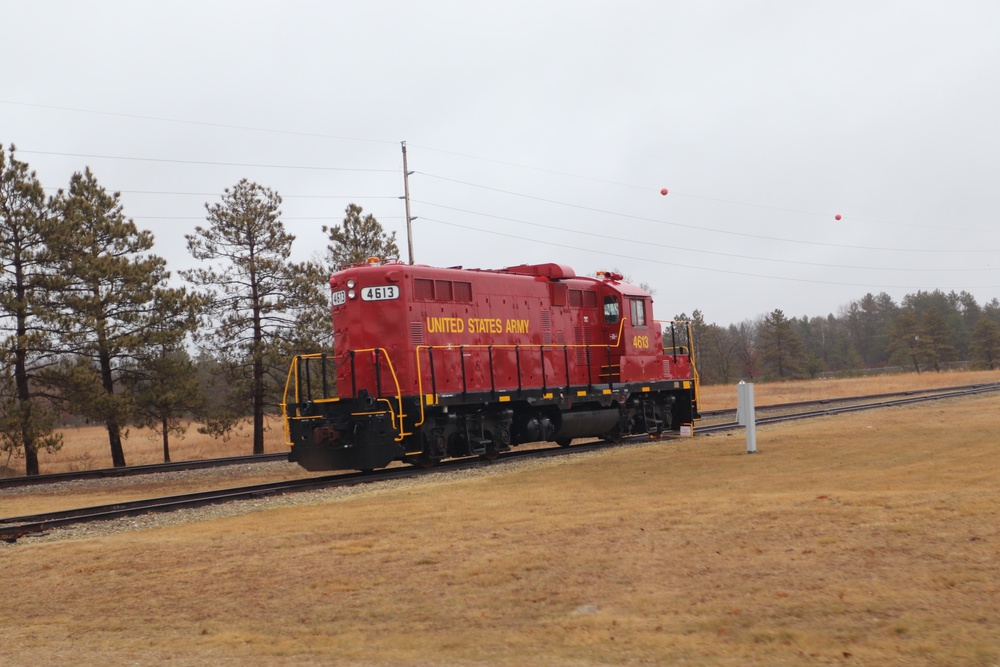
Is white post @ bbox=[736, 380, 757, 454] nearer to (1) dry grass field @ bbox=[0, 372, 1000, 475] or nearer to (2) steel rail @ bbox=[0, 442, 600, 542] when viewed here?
(2) steel rail @ bbox=[0, 442, 600, 542]

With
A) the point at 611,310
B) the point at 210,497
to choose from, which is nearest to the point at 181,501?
the point at 210,497

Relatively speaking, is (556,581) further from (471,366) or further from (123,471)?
(123,471)

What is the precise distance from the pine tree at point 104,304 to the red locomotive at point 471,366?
8543mm

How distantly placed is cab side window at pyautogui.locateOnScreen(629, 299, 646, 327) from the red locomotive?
0.19 ft

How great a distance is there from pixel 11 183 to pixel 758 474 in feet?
76.3

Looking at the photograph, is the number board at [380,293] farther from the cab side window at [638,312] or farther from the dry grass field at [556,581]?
the cab side window at [638,312]

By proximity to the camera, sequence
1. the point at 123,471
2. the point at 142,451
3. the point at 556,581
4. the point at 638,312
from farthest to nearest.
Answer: the point at 142,451, the point at 638,312, the point at 123,471, the point at 556,581

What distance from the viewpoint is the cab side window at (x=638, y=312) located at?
84.3 feet

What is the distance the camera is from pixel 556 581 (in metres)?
8.23

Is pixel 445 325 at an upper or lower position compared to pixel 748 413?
upper

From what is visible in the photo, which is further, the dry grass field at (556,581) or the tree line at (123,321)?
the tree line at (123,321)

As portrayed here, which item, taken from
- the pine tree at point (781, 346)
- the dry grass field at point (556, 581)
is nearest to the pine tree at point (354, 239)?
the dry grass field at point (556, 581)

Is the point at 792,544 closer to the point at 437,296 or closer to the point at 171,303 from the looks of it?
the point at 437,296

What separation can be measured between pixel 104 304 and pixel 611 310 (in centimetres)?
1553
